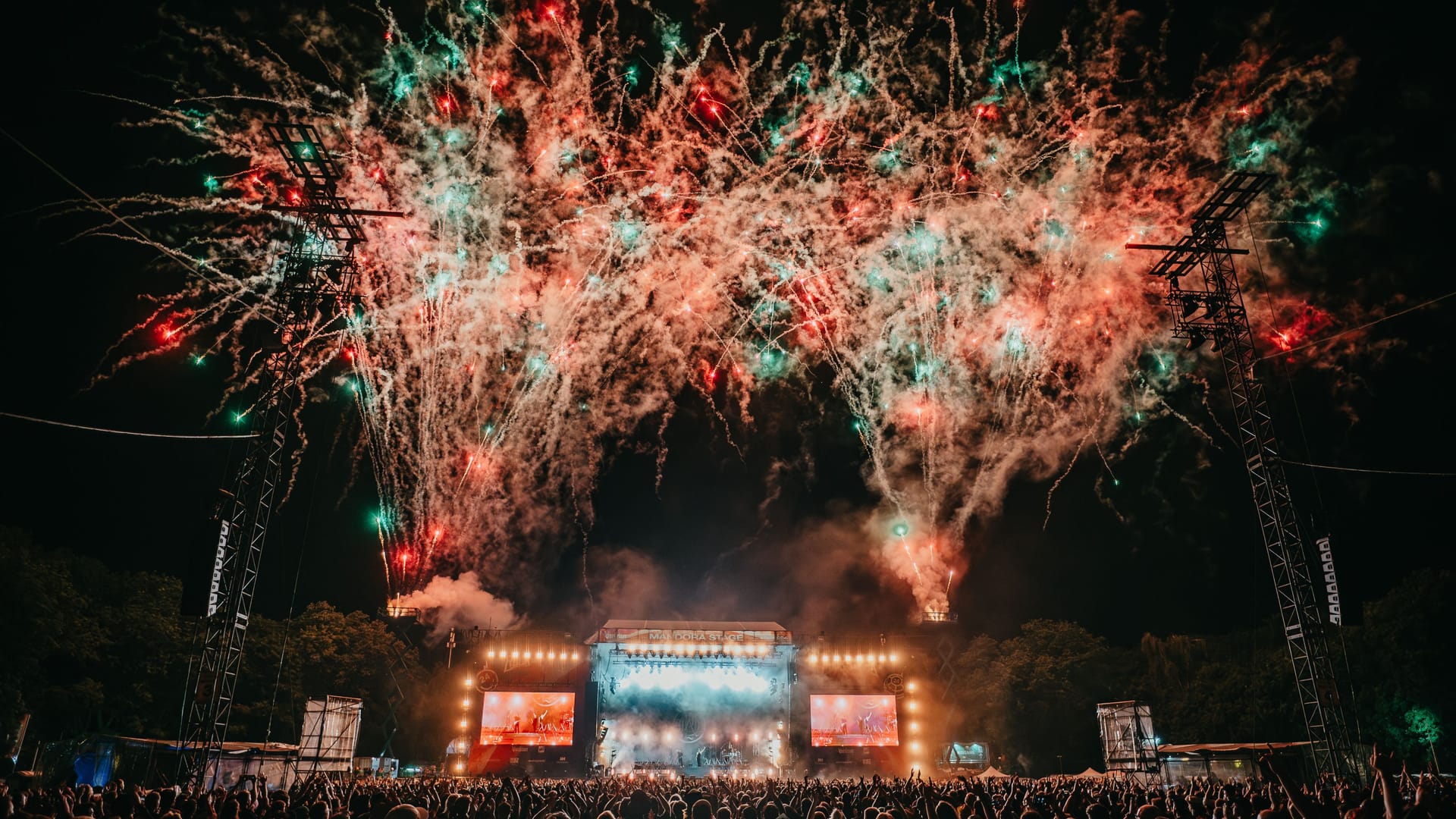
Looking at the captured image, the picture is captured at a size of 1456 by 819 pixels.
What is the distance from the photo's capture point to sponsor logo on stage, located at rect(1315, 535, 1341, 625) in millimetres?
13430

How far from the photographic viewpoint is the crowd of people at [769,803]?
327 cm

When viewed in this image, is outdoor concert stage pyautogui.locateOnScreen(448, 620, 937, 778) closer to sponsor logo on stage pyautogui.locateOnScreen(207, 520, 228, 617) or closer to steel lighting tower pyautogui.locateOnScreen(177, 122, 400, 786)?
steel lighting tower pyautogui.locateOnScreen(177, 122, 400, 786)

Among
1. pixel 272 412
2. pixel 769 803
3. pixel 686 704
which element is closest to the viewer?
pixel 769 803

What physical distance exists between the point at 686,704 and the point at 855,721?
6533mm

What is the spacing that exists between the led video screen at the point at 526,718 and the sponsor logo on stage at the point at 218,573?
1606cm

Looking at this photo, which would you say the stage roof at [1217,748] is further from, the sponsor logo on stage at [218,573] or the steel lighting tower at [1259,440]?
the sponsor logo on stage at [218,573]

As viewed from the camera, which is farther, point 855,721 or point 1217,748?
point 855,721

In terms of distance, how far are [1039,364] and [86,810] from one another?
18.7 metres


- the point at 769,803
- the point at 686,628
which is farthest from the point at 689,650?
the point at 769,803

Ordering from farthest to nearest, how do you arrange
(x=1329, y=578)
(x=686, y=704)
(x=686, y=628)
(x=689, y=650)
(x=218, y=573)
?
(x=686, y=628) < (x=686, y=704) < (x=689, y=650) < (x=1329, y=578) < (x=218, y=573)

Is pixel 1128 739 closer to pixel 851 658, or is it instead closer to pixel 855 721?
pixel 855 721

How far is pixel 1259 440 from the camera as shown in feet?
48.0

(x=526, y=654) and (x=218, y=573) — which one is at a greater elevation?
(x=218, y=573)

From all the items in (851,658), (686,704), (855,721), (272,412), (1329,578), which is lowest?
(855,721)
